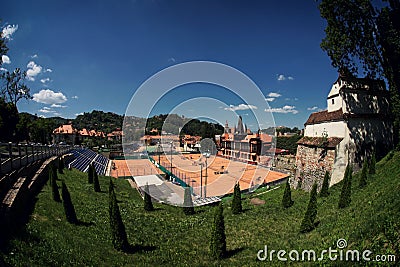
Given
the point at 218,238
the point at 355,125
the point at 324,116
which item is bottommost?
the point at 218,238

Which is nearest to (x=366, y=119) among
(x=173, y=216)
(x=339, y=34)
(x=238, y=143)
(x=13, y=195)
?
(x=339, y=34)

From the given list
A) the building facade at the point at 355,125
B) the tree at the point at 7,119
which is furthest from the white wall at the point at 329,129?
the tree at the point at 7,119

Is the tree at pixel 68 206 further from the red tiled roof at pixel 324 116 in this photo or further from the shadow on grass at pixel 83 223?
the red tiled roof at pixel 324 116

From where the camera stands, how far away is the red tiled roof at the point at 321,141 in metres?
12.2

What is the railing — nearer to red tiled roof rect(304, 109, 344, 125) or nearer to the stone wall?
the stone wall

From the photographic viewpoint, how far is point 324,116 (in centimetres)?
1345

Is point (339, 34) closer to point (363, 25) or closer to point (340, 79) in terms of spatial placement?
point (363, 25)

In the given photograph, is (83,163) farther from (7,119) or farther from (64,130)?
(64,130)

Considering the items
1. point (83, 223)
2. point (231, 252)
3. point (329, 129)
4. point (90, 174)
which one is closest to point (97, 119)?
point (90, 174)

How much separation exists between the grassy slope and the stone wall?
5.49 feet

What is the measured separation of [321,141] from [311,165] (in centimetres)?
185

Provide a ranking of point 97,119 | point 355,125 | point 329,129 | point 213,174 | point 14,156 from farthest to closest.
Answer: point 97,119
point 213,174
point 329,129
point 355,125
point 14,156

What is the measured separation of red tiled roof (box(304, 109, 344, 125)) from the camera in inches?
481

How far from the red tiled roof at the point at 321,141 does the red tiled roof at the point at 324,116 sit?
43.4 inches
